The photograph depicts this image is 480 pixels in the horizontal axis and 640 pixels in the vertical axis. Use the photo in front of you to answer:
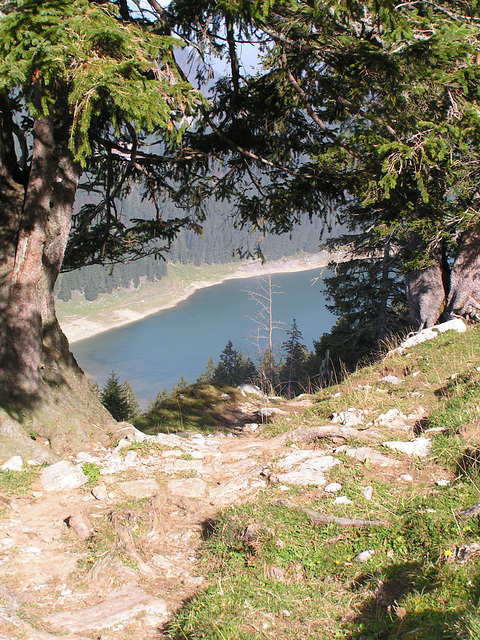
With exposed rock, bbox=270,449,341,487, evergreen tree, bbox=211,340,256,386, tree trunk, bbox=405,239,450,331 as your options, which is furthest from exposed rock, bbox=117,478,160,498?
evergreen tree, bbox=211,340,256,386

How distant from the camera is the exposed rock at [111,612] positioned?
3.15 metres

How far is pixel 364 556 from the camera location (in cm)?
338

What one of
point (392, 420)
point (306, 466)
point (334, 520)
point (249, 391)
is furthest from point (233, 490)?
point (249, 391)

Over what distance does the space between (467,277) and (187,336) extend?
72734 mm

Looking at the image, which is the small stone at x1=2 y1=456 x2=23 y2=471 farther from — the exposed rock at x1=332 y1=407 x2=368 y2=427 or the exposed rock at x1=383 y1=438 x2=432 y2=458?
the exposed rock at x1=383 y1=438 x2=432 y2=458

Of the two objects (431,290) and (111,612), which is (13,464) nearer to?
(111,612)

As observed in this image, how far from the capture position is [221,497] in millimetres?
4816

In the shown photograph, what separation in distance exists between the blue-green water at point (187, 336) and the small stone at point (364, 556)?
49978 mm

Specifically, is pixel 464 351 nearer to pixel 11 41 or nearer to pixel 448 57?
pixel 448 57

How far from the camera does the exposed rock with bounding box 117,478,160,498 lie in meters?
4.97

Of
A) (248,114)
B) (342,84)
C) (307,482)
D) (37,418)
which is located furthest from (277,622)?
(248,114)

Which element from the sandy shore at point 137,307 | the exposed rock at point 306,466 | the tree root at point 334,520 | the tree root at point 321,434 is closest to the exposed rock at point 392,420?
the tree root at point 321,434

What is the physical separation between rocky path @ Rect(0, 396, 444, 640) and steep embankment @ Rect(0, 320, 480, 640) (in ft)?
0.05

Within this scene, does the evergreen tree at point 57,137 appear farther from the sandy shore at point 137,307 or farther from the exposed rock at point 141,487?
the sandy shore at point 137,307
